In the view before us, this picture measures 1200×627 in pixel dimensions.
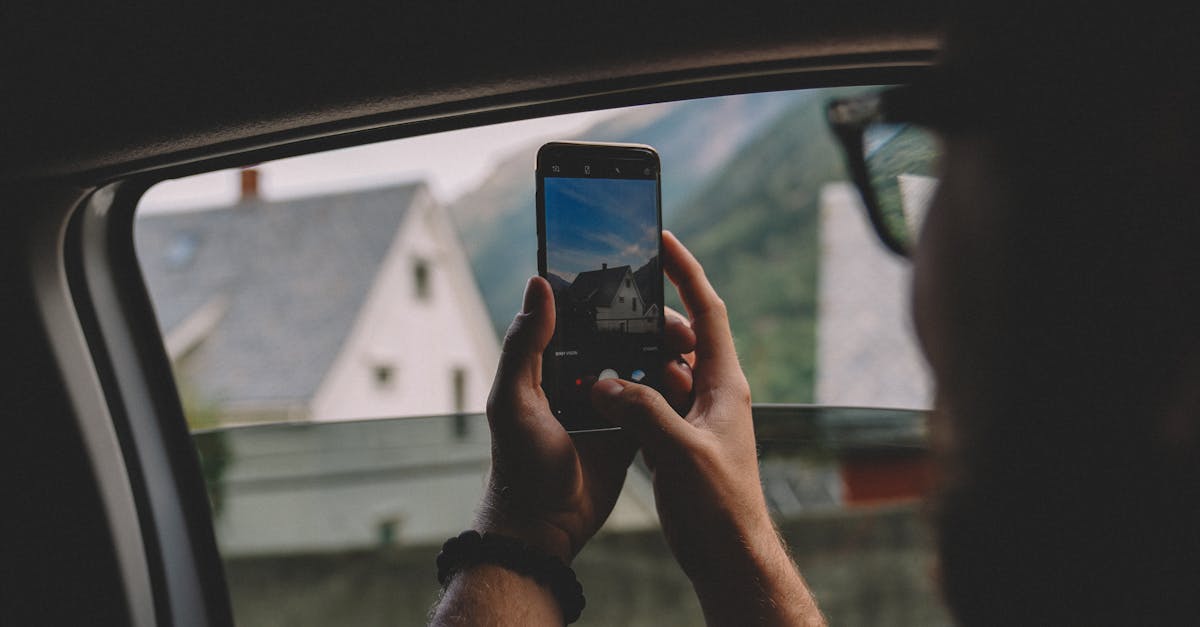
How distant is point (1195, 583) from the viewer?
18.7 inches

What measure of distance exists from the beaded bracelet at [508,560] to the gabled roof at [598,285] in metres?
0.35

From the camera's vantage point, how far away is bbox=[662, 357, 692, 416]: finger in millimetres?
1165

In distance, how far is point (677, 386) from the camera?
3.84 ft

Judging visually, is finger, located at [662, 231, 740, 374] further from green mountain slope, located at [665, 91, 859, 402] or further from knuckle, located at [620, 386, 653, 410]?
green mountain slope, located at [665, 91, 859, 402]

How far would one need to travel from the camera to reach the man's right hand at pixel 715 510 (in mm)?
1022

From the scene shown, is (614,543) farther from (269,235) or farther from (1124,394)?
(269,235)

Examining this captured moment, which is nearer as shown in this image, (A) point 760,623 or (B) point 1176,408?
(B) point 1176,408

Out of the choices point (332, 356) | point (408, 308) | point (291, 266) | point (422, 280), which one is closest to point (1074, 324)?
point (332, 356)

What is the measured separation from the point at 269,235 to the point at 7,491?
9.89m

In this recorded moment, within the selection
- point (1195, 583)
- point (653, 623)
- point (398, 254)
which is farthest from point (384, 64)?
point (398, 254)

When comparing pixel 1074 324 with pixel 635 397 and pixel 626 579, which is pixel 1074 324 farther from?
pixel 626 579

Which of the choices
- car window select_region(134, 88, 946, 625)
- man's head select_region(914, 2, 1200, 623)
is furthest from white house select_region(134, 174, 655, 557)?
man's head select_region(914, 2, 1200, 623)

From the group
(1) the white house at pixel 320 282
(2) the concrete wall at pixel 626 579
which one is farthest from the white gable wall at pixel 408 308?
(2) the concrete wall at pixel 626 579

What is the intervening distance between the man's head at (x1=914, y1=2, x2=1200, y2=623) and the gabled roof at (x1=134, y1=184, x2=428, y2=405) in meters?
9.09
